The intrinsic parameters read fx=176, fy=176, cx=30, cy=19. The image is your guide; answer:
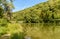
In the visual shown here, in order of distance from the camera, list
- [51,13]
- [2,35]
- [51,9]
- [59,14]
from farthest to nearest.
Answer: [51,9]
[51,13]
[59,14]
[2,35]

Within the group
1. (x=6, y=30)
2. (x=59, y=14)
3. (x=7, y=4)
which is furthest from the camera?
(x=59, y=14)

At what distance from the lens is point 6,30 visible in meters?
15.3

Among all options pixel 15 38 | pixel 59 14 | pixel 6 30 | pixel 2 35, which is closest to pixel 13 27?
pixel 6 30

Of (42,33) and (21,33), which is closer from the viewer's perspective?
(21,33)

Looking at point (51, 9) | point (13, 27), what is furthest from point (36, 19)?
point (13, 27)

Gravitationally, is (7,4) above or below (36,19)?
above

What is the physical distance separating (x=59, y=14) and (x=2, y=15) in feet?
103

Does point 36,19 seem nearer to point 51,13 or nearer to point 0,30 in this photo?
point 51,13

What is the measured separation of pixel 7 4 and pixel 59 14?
31.8 meters

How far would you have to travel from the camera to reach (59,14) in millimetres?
52750

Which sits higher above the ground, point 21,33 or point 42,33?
point 21,33

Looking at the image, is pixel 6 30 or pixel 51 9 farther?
pixel 51 9

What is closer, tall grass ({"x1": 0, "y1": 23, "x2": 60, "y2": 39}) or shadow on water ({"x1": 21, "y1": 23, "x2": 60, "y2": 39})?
tall grass ({"x1": 0, "y1": 23, "x2": 60, "y2": 39})

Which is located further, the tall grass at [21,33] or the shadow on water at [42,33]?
the shadow on water at [42,33]
